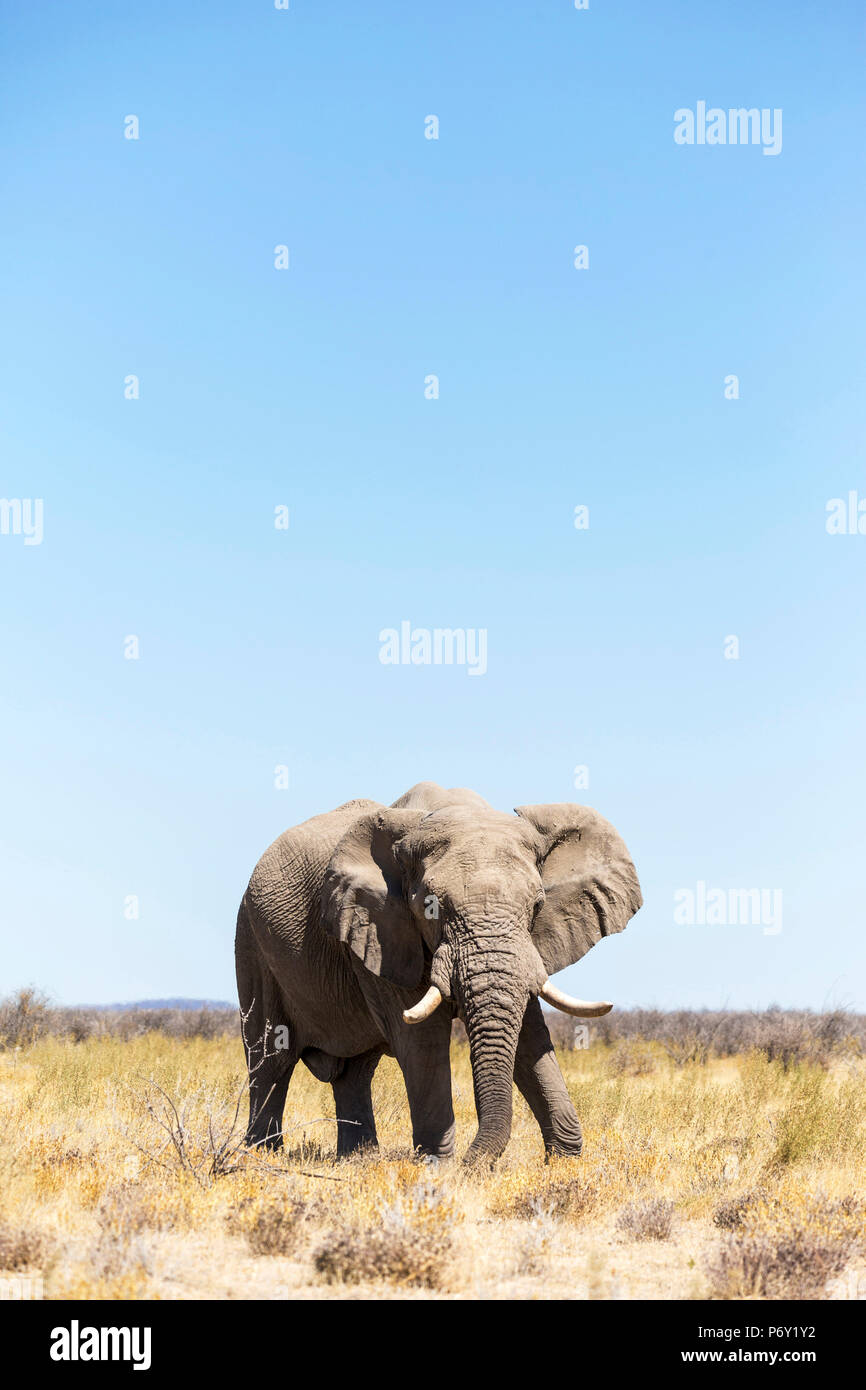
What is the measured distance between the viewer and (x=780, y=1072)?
18.1 metres

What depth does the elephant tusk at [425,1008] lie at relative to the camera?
936cm

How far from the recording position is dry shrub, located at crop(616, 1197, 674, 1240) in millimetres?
8109

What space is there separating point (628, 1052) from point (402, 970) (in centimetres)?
1278

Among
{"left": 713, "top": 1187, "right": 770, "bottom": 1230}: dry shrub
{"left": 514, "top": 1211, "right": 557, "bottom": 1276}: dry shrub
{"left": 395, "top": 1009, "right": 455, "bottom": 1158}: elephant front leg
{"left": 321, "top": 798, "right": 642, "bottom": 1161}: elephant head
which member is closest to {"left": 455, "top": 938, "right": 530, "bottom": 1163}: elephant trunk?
{"left": 321, "top": 798, "right": 642, "bottom": 1161}: elephant head

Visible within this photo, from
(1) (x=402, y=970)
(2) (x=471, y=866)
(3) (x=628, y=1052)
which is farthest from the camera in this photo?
(3) (x=628, y=1052)

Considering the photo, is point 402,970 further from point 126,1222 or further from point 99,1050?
point 99,1050

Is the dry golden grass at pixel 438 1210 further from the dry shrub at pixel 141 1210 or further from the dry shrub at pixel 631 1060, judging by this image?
the dry shrub at pixel 631 1060

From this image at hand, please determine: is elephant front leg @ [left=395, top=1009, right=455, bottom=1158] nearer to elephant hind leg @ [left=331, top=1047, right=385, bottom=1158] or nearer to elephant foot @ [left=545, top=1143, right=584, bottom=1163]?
elephant foot @ [left=545, top=1143, right=584, bottom=1163]

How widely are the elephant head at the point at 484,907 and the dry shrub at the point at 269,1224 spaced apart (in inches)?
73.4

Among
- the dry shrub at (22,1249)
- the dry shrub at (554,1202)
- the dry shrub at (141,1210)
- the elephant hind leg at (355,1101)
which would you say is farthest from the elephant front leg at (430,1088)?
the dry shrub at (22,1249)

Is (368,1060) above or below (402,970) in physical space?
below

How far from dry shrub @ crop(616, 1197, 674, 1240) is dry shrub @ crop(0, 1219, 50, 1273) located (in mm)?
3484

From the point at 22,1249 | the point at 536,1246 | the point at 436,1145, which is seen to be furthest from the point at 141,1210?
the point at 436,1145
